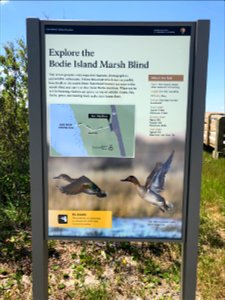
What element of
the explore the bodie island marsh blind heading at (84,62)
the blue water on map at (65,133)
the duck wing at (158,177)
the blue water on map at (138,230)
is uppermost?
the explore the bodie island marsh blind heading at (84,62)

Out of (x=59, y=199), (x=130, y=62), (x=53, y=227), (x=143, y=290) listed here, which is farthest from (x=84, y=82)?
(x=143, y=290)

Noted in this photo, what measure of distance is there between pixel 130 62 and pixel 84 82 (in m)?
0.36

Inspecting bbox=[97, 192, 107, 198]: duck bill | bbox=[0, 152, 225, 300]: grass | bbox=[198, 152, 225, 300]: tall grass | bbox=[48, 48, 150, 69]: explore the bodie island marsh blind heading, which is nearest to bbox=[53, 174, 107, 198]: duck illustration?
bbox=[97, 192, 107, 198]: duck bill

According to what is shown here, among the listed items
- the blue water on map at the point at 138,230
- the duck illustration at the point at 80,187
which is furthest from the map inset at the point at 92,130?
the blue water on map at the point at 138,230

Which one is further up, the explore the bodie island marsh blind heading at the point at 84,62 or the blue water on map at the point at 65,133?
the explore the bodie island marsh blind heading at the point at 84,62

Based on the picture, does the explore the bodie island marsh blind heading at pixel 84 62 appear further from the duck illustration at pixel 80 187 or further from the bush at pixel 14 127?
the bush at pixel 14 127

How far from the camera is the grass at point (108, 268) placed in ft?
9.62

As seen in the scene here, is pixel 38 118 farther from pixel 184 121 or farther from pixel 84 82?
pixel 184 121

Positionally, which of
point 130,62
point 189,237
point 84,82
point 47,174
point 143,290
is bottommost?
point 143,290

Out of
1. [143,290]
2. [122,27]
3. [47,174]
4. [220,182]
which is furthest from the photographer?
[220,182]

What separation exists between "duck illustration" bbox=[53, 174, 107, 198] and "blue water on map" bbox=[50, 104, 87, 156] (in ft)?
0.63

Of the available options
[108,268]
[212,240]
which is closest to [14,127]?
[108,268]

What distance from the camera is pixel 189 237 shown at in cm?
231

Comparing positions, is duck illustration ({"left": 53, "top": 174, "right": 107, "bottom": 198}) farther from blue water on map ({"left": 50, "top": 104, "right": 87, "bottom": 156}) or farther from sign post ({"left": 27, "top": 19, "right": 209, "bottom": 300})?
blue water on map ({"left": 50, "top": 104, "right": 87, "bottom": 156})
